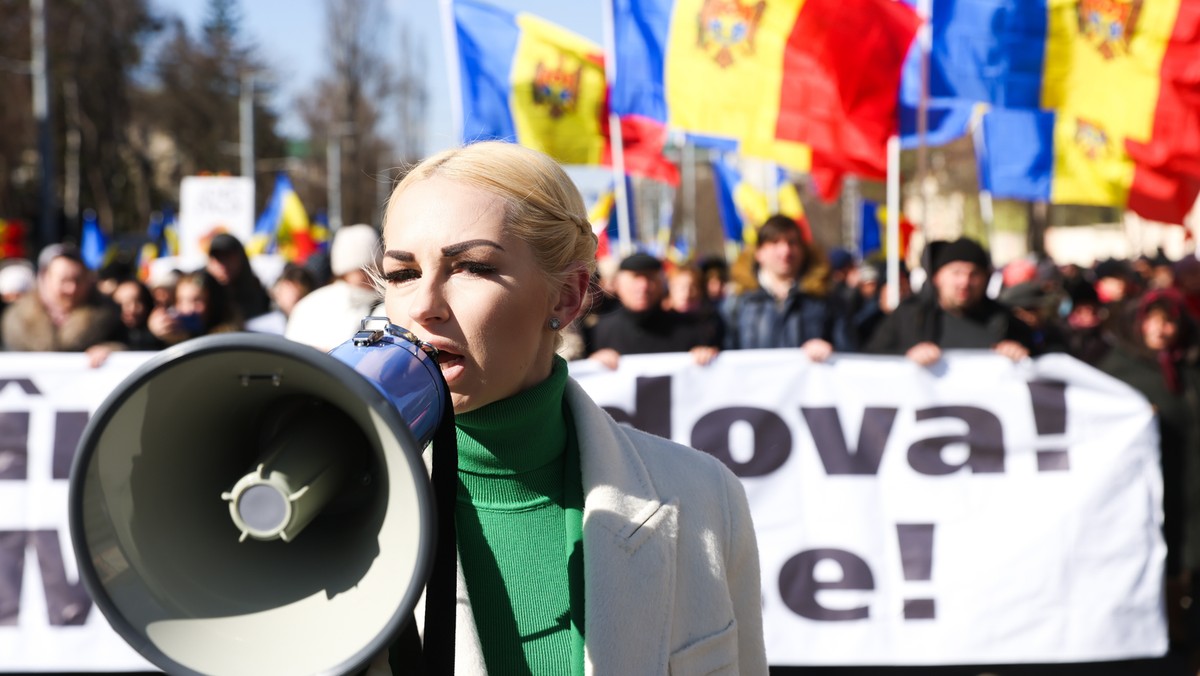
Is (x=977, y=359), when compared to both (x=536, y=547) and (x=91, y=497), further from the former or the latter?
(x=91, y=497)

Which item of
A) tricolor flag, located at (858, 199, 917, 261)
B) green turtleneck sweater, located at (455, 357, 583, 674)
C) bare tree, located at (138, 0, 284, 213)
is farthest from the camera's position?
bare tree, located at (138, 0, 284, 213)

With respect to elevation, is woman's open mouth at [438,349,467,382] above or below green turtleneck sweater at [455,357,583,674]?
above

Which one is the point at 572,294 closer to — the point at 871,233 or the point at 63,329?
the point at 63,329

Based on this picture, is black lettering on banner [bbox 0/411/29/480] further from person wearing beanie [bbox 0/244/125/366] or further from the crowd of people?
person wearing beanie [bbox 0/244/125/366]

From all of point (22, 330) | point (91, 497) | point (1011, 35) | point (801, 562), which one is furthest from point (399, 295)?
point (1011, 35)

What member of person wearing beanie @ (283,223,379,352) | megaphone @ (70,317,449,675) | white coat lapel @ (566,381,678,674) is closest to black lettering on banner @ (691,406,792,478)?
person wearing beanie @ (283,223,379,352)

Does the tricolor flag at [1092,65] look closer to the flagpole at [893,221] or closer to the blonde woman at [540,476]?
the flagpole at [893,221]

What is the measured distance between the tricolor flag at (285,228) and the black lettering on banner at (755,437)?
43.1 feet

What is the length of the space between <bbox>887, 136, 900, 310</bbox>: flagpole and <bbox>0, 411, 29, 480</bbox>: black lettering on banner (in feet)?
15.3

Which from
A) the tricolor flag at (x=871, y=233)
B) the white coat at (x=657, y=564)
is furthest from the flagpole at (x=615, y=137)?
the tricolor flag at (x=871, y=233)

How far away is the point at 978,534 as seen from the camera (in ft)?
15.9

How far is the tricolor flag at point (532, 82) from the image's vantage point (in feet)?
34.1

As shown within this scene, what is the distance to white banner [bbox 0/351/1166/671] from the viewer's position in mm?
4812

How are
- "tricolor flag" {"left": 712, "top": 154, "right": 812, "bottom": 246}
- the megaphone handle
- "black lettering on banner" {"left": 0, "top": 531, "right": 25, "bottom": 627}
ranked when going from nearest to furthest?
the megaphone handle → "black lettering on banner" {"left": 0, "top": 531, "right": 25, "bottom": 627} → "tricolor flag" {"left": 712, "top": 154, "right": 812, "bottom": 246}
